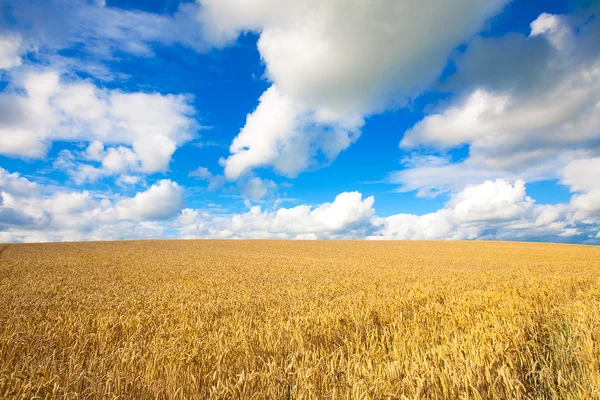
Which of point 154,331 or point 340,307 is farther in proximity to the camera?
point 340,307

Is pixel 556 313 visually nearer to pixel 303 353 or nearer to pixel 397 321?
pixel 397 321

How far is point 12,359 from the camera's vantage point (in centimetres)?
569

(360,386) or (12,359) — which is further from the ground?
(360,386)

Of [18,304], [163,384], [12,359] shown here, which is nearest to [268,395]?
[163,384]

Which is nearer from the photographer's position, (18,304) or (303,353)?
(303,353)

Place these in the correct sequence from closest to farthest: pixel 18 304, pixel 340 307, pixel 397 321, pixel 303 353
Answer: pixel 303 353 < pixel 397 321 < pixel 340 307 < pixel 18 304

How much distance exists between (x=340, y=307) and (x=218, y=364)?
16.3 feet

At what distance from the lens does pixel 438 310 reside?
8.31 m

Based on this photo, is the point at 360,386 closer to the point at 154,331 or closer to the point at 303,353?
the point at 303,353

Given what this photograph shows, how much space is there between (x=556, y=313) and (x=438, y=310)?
109 inches

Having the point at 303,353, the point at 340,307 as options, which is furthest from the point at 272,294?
the point at 303,353

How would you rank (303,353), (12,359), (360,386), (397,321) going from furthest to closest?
(397,321), (12,359), (303,353), (360,386)

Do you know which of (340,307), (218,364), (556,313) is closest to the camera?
(218,364)

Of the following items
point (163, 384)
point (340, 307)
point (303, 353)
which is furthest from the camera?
point (340, 307)
